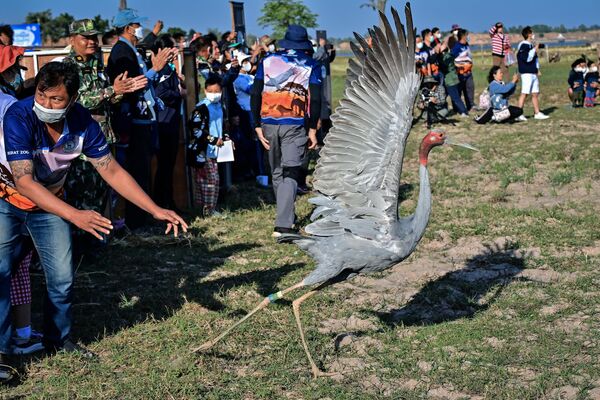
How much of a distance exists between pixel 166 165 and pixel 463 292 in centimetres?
443

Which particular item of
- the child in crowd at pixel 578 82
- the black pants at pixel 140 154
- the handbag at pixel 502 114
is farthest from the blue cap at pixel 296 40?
the child in crowd at pixel 578 82

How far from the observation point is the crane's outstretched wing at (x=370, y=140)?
5.36 metres

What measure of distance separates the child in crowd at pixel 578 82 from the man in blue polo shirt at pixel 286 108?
1235 cm

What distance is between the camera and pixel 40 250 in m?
5.07

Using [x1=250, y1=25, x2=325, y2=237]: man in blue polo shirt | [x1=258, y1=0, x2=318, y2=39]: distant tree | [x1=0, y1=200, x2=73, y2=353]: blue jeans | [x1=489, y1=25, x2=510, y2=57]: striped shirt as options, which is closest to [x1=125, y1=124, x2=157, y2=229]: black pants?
[x1=250, y1=25, x2=325, y2=237]: man in blue polo shirt

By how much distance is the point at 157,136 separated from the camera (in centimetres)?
923

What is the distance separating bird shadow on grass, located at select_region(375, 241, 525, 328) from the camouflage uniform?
3027mm

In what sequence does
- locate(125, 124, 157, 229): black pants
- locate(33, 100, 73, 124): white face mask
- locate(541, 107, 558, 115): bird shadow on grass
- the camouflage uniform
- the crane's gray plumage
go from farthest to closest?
locate(541, 107, 558, 115): bird shadow on grass → locate(125, 124, 157, 229): black pants → the camouflage uniform → the crane's gray plumage → locate(33, 100, 73, 124): white face mask

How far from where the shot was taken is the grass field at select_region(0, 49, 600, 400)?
192 inches

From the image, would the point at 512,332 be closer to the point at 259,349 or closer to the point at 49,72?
the point at 259,349

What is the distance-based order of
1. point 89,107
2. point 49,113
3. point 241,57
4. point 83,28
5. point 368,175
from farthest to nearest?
point 241,57
point 83,28
point 89,107
point 368,175
point 49,113

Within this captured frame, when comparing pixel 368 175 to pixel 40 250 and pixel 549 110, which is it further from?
pixel 549 110

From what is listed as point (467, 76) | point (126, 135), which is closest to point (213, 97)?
point (126, 135)

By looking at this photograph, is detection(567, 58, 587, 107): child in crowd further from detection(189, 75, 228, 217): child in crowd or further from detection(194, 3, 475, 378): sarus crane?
detection(194, 3, 475, 378): sarus crane
